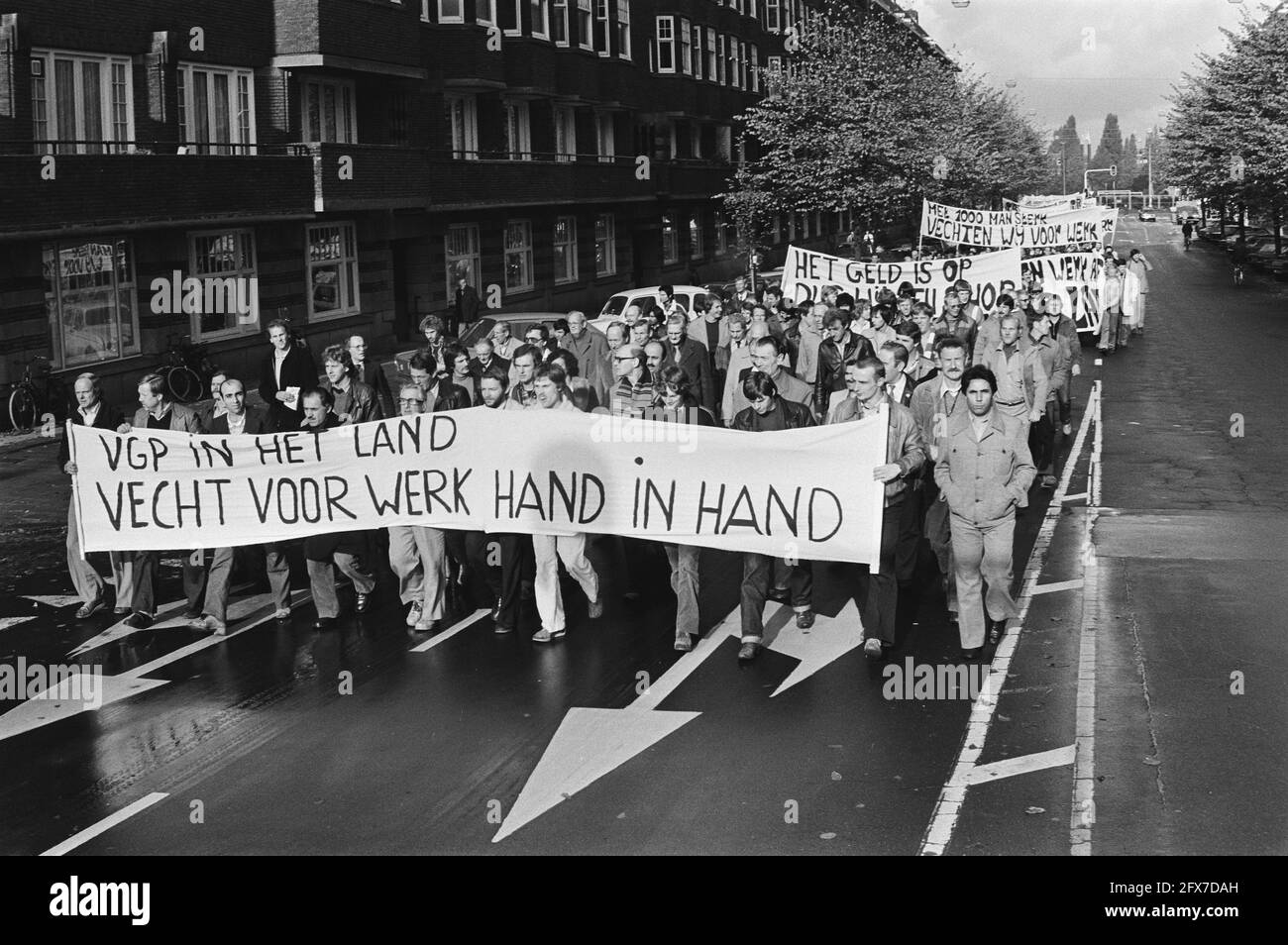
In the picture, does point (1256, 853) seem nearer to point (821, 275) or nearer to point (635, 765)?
point (635, 765)

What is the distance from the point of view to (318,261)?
3316 cm

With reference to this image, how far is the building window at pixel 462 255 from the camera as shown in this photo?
39.0 meters

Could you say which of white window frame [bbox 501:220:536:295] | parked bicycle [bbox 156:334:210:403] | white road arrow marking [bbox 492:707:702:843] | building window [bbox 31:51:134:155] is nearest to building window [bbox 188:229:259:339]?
parked bicycle [bbox 156:334:210:403]

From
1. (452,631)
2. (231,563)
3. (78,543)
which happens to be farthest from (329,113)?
(452,631)

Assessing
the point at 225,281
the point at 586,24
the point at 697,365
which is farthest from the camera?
the point at 586,24

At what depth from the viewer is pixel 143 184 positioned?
25.7 meters

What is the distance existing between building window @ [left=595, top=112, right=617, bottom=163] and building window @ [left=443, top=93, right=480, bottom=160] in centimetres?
927

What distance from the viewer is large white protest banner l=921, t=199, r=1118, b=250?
118 feet

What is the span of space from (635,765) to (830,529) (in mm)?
2622

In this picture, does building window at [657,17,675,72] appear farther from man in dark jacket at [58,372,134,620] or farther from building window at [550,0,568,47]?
man in dark jacket at [58,372,134,620]

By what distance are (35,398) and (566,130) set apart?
85.6 ft

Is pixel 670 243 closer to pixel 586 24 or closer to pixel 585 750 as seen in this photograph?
pixel 586 24

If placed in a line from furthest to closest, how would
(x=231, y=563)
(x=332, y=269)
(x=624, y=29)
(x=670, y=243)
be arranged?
(x=670, y=243), (x=624, y=29), (x=332, y=269), (x=231, y=563)

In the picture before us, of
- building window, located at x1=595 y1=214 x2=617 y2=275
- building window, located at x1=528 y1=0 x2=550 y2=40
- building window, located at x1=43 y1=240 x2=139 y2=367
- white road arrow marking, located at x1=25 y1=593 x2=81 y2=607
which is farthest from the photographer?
building window, located at x1=595 y1=214 x2=617 y2=275
